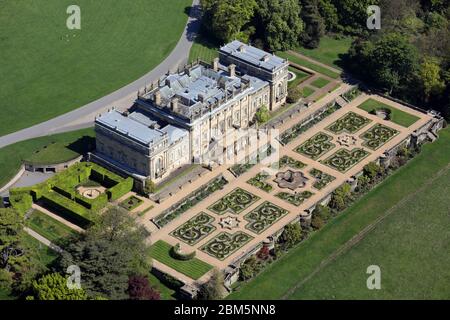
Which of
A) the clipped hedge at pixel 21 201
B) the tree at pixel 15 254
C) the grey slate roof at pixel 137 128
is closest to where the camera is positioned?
the tree at pixel 15 254

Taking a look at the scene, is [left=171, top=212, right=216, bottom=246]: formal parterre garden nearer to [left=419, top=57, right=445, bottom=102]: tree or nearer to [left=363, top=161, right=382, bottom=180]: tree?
[left=363, top=161, right=382, bottom=180]: tree

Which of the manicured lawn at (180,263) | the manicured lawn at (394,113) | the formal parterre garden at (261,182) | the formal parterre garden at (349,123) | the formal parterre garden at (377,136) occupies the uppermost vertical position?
the manicured lawn at (394,113)

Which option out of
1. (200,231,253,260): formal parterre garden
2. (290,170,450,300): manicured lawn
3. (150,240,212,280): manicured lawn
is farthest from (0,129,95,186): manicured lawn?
(290,170,450,300): manicured lawn

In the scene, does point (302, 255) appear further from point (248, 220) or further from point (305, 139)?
point (305, 139)

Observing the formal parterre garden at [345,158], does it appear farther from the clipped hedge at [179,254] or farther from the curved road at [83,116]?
the curved road at [83,116]

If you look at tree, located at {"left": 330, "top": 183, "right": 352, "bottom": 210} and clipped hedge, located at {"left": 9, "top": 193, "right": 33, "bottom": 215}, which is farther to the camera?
tree, located at {"left": 330, "top": 183, "right": 352, "bottom": 210}

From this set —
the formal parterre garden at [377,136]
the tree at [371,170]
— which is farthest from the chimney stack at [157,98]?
the formal parterre garden at [377,136]
